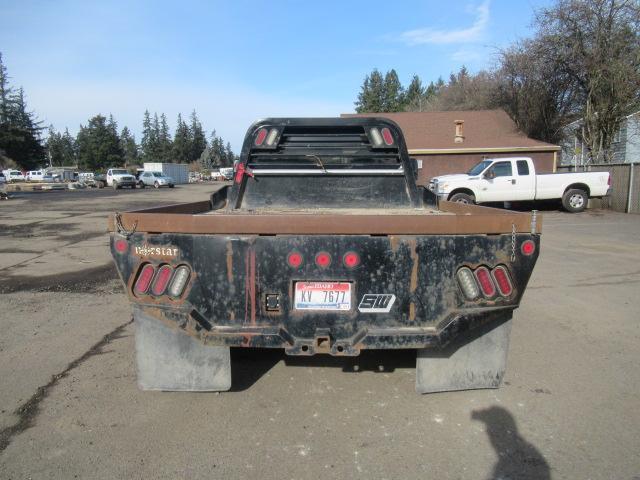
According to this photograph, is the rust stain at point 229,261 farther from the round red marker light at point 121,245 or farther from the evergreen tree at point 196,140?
the evergreen tree at point 196,140

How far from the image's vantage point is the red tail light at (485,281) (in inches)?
116

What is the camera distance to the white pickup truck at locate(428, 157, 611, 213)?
17.0 meters

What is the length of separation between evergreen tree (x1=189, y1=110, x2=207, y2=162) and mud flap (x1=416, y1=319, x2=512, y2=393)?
385 ft

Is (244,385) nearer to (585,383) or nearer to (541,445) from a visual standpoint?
(541,445)

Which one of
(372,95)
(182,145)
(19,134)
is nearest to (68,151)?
(182,145)

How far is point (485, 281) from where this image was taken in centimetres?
294

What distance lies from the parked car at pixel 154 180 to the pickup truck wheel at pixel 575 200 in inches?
1584

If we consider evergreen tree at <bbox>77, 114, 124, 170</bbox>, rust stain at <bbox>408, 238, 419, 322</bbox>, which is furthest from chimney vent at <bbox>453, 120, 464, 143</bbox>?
evergreen tree at <bbox>77, 114, 124, 170</bbox>

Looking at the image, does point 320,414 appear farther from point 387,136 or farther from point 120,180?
point 120,180

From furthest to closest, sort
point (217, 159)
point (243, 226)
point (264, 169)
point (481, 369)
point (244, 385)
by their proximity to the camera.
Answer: point (217, 159) → point (264, 169) → point (244, 385) → point (481, 369) → point (243, 226)

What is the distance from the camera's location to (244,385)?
11.9 ft

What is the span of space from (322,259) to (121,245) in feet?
4.18

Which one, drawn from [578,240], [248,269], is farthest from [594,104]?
[248,269]

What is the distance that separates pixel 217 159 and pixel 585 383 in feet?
419
